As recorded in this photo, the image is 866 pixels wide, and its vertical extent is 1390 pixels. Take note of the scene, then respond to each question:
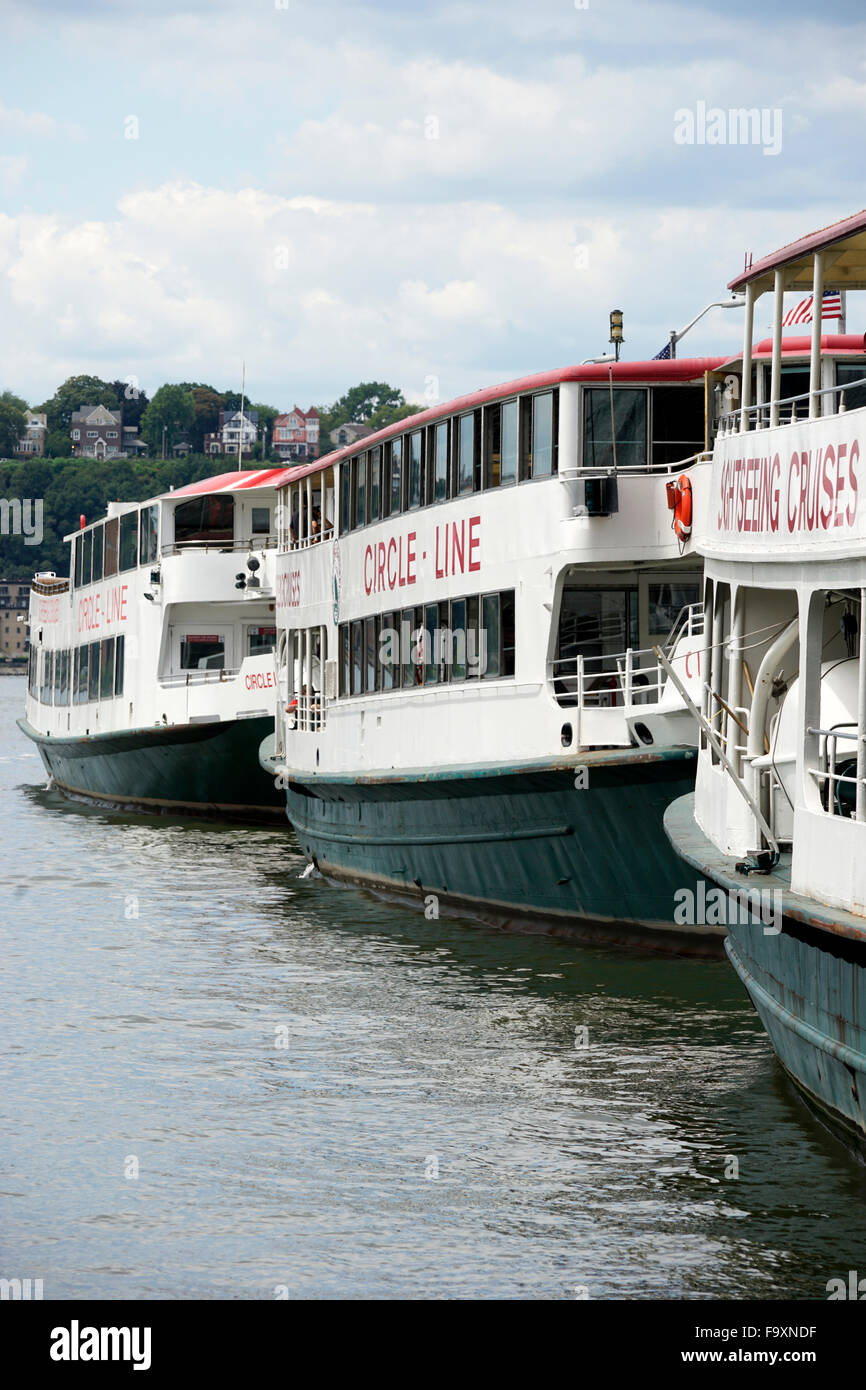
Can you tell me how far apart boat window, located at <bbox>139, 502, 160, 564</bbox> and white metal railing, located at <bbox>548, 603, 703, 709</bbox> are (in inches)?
677

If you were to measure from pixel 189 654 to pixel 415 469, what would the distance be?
14.1 m

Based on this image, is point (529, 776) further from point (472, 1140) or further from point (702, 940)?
point (472, 1140)

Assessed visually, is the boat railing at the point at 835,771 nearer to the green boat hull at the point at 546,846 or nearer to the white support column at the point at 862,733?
the white support column at the point at 862,733

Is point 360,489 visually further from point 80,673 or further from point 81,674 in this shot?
point 80,673

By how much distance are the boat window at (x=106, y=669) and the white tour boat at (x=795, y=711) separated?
25139mm

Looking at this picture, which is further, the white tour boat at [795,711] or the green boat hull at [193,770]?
the green boat hull at [193,770]

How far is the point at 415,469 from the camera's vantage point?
72.0 ft

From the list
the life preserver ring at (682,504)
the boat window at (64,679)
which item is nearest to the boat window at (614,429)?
the life preserver ring at (682,504)

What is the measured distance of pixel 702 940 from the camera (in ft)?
57.9

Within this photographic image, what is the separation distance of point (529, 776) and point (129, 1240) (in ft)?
27.5

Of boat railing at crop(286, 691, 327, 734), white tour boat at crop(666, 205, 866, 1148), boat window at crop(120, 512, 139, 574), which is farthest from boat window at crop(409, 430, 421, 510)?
boat window at crop(120, 512, 139, 574)

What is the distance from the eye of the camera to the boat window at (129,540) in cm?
3709
